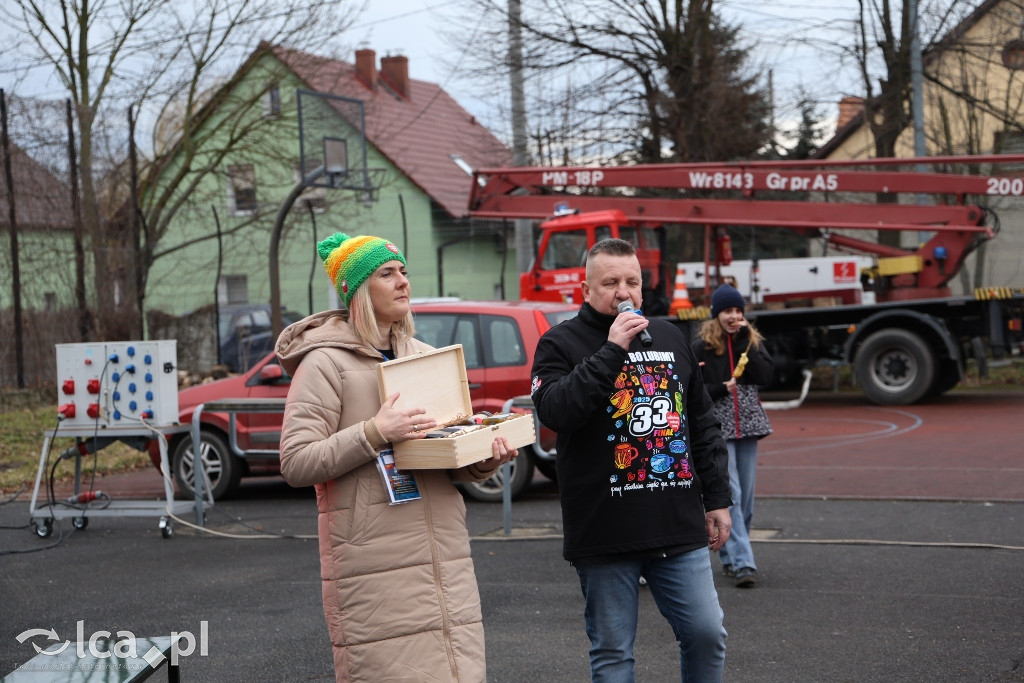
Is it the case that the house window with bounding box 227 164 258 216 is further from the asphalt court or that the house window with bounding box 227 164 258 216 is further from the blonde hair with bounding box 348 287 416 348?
the blonde hair with bounding box 348 287 416 348

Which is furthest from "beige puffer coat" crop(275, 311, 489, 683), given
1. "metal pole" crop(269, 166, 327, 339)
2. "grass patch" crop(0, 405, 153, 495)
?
"metal pole" crop(269, 166, 327, 339)

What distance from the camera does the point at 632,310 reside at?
3637 mm

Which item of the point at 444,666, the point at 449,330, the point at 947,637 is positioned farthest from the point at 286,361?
the point at 449,330

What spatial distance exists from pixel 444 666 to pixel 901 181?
15068mm

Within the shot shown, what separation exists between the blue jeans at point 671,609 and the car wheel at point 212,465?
24.4 ft

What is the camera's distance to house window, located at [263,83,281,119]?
22141 millimetres

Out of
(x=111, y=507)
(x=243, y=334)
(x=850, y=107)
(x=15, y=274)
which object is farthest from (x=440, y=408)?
(x=850, y=107)

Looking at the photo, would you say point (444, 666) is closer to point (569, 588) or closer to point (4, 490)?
point (569, 588)

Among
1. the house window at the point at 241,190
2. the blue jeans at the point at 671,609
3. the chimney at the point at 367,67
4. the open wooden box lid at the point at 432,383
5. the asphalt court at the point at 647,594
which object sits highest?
the chimney at the point at 367,67

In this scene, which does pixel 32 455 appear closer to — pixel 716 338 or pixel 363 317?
pixel 716 338

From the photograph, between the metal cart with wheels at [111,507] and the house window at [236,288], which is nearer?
the metal cart with wheels at [111,507]

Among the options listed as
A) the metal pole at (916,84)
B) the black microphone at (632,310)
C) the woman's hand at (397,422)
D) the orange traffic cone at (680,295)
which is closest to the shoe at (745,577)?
the black microphone at (632,310)

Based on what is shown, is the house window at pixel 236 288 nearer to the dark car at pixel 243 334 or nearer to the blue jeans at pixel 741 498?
the dark car at pixel 243 334

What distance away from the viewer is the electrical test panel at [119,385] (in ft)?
28.6
